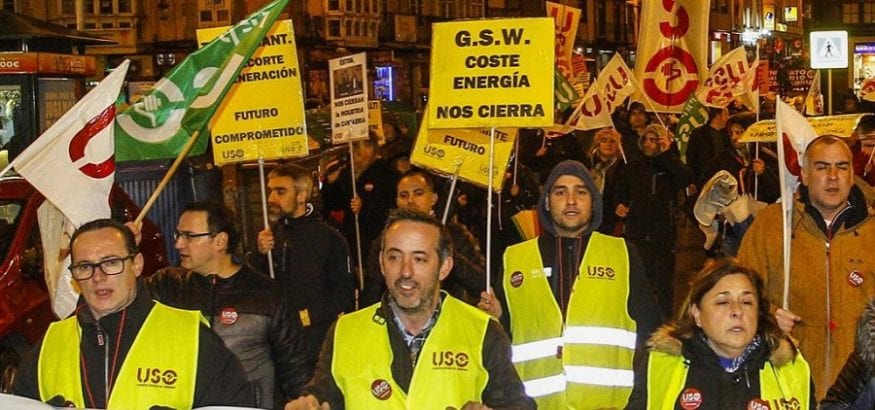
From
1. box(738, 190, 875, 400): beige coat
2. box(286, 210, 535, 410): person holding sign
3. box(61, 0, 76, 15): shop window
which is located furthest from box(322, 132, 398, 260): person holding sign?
box(61, 0, 76, 15): shop window

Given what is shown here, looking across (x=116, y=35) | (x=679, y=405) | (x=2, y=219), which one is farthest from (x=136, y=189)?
(x=116, y=35)

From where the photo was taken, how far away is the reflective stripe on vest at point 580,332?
6.75 m

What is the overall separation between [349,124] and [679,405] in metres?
10.7

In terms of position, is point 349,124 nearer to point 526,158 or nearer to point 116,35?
point 526,158

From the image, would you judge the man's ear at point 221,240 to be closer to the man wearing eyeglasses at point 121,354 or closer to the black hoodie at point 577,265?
the black hoodie at point 577,265

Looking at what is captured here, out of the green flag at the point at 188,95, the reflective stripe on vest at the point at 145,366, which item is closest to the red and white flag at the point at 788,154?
the green flag at the point at 188,95

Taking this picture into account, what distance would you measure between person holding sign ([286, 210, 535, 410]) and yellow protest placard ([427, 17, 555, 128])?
2946 mm

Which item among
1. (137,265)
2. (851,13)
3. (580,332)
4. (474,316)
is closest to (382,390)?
(474,316)

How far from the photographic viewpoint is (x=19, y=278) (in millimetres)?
10195

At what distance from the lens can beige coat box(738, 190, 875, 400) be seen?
734 centimetres

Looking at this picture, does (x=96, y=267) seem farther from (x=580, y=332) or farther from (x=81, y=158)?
(x=580, y=332)

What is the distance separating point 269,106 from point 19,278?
198 centimetres

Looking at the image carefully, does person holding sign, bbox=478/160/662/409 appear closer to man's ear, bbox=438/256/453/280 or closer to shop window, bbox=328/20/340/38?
man's ear, bbox=438/256/453/280

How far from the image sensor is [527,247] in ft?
23.0
